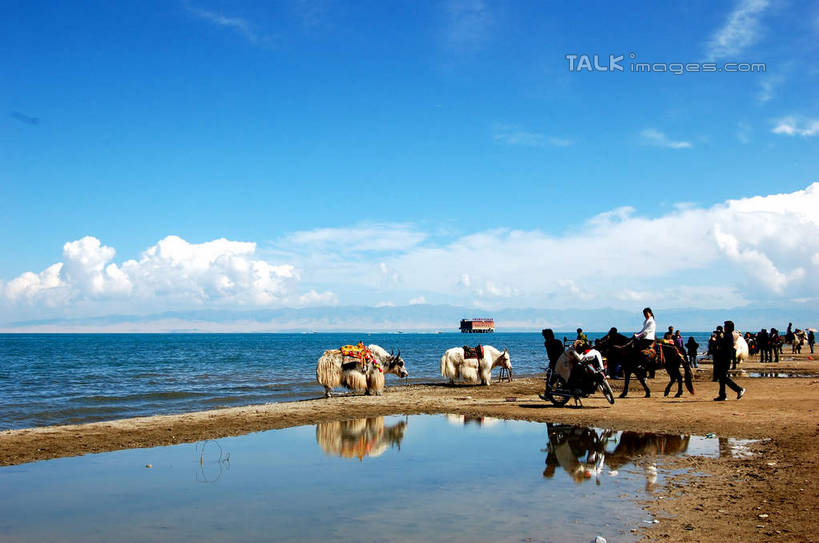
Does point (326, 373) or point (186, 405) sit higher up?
point (326, 373)

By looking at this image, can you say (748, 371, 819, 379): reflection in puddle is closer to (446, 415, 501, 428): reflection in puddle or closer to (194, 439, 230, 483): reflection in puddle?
(446, 415, 501, 428): reflection in puddle

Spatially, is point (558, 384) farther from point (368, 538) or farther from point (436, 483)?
point (368, 538)

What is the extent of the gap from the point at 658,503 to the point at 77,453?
9457 mm

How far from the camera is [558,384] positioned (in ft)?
52.4

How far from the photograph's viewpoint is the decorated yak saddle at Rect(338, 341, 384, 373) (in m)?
19.5

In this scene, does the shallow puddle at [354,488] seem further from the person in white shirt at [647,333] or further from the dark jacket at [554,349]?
the person in white shirt at [647,333]

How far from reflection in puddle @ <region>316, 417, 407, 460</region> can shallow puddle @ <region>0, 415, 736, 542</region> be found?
0.08 metres

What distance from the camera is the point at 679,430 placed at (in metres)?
11.8

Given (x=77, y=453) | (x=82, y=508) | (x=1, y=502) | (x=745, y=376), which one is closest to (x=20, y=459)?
(x=77, y=453)

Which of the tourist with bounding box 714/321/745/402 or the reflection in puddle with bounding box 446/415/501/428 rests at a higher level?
the tourist with bounding box 714/321/745/402

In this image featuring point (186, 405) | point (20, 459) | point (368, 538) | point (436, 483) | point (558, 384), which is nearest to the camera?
point (368, 538)

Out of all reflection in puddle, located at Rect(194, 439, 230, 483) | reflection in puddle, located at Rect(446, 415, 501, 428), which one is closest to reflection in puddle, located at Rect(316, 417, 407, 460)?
reflection in puddle, located at Rect(446, 415, 501, 428)

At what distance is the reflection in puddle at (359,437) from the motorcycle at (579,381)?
14.5 ft

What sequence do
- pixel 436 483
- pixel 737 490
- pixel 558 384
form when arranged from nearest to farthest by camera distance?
pixel 737 490 < pixel 436 483 < pixel 558 384
